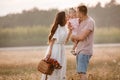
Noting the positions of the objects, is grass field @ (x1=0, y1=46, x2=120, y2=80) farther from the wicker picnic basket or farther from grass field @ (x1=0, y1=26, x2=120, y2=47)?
the wicker picnic basket

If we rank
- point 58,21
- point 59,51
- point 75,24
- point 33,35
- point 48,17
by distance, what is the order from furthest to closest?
point 33,35
point 48,17
point 59,51
point 58,21
point 75,24

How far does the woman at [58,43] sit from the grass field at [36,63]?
1459mm

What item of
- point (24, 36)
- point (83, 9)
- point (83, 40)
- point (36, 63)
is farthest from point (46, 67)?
point (24, 36)

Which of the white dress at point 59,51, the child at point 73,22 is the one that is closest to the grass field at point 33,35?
the white dress at point 59,51

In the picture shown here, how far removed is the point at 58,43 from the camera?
1062 centimetres

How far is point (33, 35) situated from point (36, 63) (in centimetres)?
200

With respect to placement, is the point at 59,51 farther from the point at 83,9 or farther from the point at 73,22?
the point at 83,9

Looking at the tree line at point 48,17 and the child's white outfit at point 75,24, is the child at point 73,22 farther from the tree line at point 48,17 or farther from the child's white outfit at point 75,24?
the tree line at point 48,17

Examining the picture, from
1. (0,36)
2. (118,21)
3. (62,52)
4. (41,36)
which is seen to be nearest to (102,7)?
(118,21)

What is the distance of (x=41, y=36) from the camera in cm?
1527

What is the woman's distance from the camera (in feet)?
34.5

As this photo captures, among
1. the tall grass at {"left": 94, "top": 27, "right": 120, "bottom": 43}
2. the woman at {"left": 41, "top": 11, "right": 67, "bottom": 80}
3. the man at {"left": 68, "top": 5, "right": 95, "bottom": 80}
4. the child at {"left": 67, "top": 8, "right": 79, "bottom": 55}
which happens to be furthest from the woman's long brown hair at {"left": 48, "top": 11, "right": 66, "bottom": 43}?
the tall grass at {"left": 94, "top": 27, "right": 120, "bottom": 43}

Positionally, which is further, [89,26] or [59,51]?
[59,51]

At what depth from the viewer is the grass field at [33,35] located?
14.8 metres
